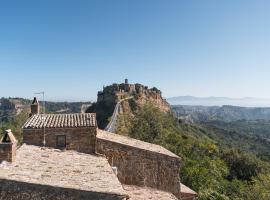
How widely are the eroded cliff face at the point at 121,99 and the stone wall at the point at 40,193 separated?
2371 inches

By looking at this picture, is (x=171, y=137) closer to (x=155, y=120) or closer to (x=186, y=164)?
(x=155, y=120)

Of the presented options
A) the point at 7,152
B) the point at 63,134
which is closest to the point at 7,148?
the point at 7,152

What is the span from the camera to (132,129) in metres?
47.8

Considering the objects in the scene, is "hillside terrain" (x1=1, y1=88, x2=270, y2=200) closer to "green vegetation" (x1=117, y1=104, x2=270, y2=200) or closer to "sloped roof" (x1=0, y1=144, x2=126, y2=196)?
"green vegetation" (x1=117, y1=104, x2=270, y2=200)

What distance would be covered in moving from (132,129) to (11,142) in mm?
34110

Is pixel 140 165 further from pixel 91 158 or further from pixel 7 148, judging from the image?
pixel 7 148

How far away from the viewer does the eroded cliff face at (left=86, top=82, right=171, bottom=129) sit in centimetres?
7881

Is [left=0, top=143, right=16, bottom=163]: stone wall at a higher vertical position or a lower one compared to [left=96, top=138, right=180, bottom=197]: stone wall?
higher

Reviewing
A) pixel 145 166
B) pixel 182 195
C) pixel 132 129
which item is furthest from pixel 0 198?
pixel 132 129

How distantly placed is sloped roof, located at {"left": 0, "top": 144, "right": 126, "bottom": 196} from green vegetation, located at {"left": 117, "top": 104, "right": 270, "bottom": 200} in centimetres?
1029

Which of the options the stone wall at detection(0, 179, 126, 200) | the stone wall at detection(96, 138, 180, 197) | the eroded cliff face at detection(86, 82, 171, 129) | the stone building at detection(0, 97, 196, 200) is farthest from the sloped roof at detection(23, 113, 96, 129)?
the eroded cliff face at detection(86, 82, 171, 129)

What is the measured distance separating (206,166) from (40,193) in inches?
1235

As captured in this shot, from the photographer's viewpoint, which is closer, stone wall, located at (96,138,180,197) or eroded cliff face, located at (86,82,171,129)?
stone wall, located at (96,138,180,197)

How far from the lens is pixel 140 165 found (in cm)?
1928
